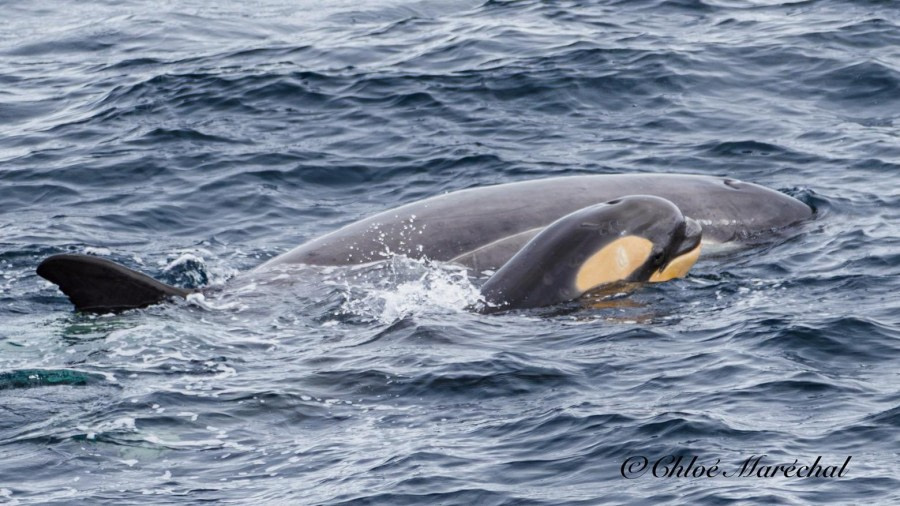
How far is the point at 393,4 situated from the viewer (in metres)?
29.5

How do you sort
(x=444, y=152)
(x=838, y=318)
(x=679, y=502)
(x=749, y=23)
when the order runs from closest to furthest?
(x=679, y=502) → (x=838, y=318) → (x=444, y=152) → (x=749, y=23)

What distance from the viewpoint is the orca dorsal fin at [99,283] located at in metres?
12.6

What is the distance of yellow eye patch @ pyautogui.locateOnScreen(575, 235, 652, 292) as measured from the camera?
13.1 metres

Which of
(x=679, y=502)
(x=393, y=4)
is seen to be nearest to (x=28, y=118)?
(x=393, y=4)

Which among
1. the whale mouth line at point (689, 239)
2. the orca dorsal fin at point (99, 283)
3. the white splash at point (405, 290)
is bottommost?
the white splash at point (405, 290)

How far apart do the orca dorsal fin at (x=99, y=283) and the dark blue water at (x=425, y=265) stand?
19 centimetres

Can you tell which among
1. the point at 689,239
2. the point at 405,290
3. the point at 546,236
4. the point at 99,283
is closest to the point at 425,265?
the point at 405,290

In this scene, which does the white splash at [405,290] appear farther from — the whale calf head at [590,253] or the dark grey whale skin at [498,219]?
the whale calf head at [590,253]

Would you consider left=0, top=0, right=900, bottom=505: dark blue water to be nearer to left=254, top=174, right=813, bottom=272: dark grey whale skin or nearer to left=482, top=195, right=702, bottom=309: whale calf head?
left=482, top=195, right=702, bottom=309: whale calf head

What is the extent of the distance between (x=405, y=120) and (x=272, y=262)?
732 centimetres

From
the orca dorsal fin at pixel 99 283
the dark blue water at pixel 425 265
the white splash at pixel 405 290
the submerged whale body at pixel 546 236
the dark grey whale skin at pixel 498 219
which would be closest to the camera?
the dark blue water at pixel 425 265

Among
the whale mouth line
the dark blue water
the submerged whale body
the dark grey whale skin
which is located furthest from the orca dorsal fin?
the whale mouth line

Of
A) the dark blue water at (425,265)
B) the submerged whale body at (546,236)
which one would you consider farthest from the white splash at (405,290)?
the submerged whale body at (546,236)

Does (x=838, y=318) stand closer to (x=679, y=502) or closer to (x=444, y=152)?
(x=679, y=502)
